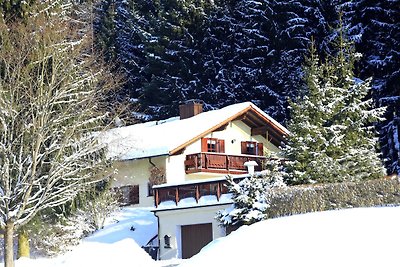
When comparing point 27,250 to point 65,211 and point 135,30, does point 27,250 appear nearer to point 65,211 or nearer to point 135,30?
point 65,211

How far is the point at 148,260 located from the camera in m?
25.5

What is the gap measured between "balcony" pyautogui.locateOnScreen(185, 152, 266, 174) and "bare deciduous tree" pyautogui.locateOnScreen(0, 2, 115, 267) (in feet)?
35.7

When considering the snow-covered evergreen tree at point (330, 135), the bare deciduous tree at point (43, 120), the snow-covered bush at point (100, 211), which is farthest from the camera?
the snow-covered bush at point (100, 211)

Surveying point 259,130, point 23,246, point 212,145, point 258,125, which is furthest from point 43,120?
point 259,130

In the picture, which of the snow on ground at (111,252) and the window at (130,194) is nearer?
the snow on ground at (111,252)

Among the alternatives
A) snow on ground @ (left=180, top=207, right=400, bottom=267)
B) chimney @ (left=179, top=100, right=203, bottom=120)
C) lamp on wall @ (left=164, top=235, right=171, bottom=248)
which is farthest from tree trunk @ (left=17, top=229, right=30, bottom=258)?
chimney @ (left=179, top=100, right=203, bottom=120)

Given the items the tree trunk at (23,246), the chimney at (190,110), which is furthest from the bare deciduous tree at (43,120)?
the chimney at (190,110)

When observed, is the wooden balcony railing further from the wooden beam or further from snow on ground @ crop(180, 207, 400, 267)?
snow on ground @ crop(180, 207, 400, 267)

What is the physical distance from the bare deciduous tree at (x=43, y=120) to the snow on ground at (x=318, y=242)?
10845mm

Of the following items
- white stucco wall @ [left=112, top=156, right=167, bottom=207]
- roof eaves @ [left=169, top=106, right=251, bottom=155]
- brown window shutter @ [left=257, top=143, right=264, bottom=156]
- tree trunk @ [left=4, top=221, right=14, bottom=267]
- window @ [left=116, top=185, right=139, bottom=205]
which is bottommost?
tree trunk @ [left=4, top=221, right=14, bottom=267]

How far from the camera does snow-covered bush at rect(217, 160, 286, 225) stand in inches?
991

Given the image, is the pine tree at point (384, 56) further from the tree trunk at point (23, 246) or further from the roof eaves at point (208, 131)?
Answer: the tree trunk at point (23, 246)

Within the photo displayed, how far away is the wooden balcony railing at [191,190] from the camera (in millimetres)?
29734

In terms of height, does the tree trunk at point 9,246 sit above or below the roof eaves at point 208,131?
below
